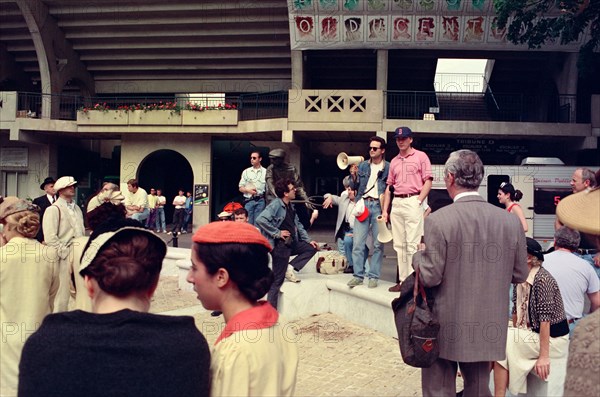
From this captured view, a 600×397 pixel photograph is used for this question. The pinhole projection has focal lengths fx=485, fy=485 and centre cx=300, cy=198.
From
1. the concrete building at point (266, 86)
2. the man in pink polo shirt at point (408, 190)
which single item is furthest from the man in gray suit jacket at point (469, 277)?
the concrete building at point (266, 86)

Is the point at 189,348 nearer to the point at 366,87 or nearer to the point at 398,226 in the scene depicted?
the point at 398,226

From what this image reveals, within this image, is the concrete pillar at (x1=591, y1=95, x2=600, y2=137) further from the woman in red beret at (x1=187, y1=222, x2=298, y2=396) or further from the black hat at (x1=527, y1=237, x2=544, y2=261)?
the woman in red beret at (x1=187, y1=222, x2=298, y2=396)

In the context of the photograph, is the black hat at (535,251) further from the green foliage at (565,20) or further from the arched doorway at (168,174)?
the arched doorway at (168,174)

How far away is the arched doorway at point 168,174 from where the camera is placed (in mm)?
23734

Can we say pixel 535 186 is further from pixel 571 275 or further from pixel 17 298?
pixel 17 298

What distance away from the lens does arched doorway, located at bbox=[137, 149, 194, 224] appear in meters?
23.7

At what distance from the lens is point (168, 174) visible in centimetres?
2472

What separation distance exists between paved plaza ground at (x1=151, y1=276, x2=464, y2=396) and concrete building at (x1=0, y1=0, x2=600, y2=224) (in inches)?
465

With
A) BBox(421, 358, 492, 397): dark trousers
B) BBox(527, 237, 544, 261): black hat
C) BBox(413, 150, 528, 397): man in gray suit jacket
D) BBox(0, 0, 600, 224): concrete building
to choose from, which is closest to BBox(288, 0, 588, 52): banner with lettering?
BBox(0, 0, 600, 224): concrete building

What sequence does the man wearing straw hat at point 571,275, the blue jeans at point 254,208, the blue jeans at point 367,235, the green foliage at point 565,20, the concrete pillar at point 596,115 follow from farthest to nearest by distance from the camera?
the concrete pillar at point 596,115 < the green foliage at point 565,20 < the blue jeans at point 254,208 < the blue jeans at point 367,235 < the man wearing straw hat at point 571,275

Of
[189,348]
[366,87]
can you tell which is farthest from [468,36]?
[189,348]

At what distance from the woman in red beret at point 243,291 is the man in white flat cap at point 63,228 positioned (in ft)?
9.50

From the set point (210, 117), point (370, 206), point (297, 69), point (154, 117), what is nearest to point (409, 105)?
point (297, 69)

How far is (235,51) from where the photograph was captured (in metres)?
20.7
